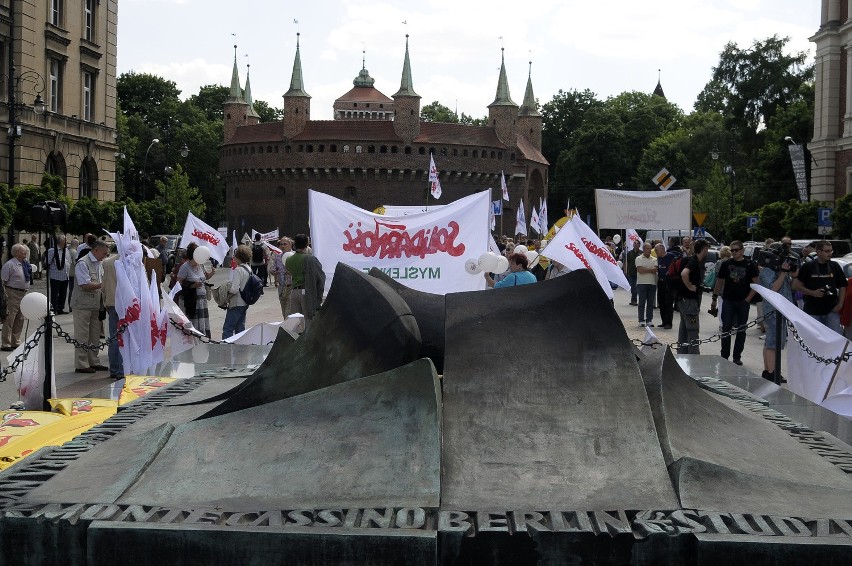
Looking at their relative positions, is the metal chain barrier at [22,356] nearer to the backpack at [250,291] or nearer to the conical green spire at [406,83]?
the backpack at [250,291]

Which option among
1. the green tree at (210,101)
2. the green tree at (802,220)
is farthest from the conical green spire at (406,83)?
the green tree at (802,220)

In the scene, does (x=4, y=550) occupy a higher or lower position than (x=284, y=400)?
lower

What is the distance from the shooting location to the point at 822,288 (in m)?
11.8

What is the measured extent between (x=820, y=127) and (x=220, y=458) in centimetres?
4676

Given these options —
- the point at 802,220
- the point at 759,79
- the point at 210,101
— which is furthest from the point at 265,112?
the point at 802,220

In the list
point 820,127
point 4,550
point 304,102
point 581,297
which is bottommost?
point 4,550

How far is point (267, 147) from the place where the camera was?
253 ft

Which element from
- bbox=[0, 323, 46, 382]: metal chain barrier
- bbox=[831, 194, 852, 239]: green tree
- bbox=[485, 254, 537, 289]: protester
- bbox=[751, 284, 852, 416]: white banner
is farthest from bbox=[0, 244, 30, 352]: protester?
bbox=[831, 194, 852, 239]: green tree

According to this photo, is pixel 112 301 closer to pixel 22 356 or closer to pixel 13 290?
pixel 22 356

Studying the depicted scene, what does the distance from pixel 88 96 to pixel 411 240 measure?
31222 millimetres

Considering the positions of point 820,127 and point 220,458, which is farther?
point 820,127

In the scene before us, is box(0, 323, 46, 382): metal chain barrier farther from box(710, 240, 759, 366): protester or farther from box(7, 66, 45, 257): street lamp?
box(7, 66, 45, 257): street lamp

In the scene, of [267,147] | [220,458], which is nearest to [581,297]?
[220,458]

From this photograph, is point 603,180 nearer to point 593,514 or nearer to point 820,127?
point 820,127
